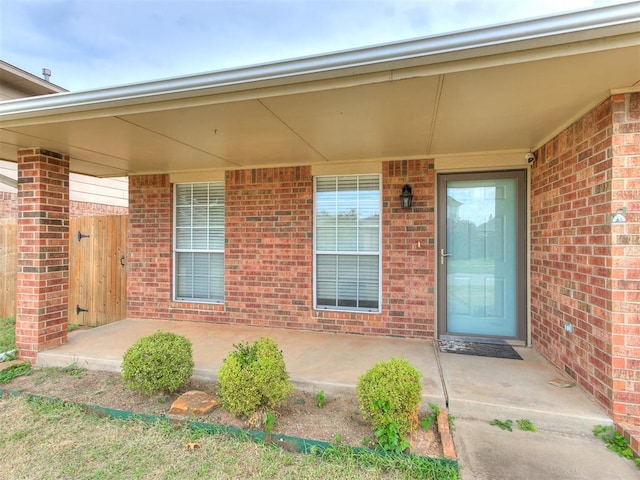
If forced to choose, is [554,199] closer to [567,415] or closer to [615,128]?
[615,128]

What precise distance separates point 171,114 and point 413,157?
2.84m

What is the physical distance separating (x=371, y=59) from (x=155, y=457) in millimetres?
2883

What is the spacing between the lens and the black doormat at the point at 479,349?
12.2 ft

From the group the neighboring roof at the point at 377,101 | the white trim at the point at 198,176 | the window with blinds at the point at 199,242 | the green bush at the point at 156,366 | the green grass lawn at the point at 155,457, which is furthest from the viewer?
the window with blinds at the point at 199,242

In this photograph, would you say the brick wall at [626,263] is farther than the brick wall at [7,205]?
No

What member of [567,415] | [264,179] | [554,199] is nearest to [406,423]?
[567,415]

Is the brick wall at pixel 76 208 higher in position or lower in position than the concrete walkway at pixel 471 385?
higher

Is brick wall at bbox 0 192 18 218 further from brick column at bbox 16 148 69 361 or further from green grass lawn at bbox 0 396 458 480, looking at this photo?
green grass lawn at bbox 0 396 458 480

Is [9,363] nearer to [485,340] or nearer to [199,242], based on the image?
[199,242]

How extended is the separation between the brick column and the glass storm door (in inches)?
187

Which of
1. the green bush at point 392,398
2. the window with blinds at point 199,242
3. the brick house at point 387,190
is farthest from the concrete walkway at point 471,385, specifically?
the window with blinds at point 199,242

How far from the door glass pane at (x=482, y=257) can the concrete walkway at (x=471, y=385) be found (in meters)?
0.50

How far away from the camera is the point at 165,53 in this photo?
7051 mm

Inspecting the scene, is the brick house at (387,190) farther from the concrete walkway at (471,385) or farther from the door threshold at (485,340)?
the concrete walkway at (471,385)
